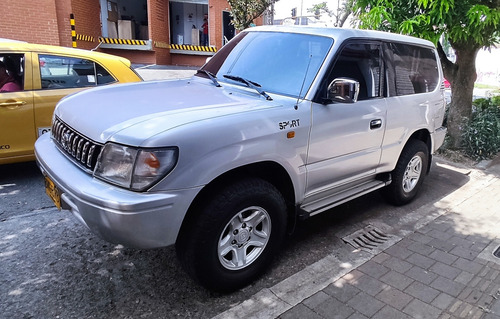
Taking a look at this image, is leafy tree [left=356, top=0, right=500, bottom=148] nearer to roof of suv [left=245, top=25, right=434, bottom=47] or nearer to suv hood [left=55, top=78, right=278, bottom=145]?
roof of suv [left=245, top=25, right=434, bottom=47]

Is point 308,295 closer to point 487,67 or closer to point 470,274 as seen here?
point 470,274

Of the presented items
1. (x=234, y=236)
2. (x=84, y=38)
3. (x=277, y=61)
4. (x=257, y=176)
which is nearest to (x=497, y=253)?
(x=257, y=176)

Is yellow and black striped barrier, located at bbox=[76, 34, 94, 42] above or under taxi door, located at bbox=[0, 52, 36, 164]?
above

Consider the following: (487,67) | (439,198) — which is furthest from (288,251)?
(487,67)

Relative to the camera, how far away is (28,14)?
11477 mm

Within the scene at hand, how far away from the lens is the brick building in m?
11.6

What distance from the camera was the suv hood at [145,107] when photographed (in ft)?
7.91

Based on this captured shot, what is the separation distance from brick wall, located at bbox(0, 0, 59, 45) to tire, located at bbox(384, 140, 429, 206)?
11.6 m

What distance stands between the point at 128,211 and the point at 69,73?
3.38m

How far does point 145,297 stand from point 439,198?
12.6ft

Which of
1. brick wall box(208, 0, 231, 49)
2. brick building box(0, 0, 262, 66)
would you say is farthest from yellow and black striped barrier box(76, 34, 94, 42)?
brick wall box(208, 0, 231, 49)

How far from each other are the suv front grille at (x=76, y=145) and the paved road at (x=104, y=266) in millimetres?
932

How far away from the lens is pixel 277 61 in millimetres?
3455

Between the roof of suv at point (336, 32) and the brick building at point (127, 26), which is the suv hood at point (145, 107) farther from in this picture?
the brick building at point (127, 26)
